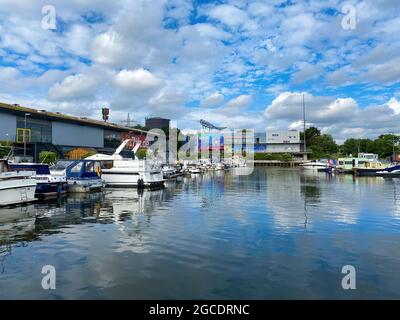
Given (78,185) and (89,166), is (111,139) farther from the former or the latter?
(78,185)

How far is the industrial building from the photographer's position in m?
59.5

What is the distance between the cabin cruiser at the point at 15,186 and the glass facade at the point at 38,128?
42.3 metres

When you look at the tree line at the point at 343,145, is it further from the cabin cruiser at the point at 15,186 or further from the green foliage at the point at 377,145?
the cabin cruiser at the point at 15,186

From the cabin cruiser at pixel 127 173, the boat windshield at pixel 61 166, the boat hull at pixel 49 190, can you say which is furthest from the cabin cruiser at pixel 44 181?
the cabin cruiser at pixel 127 173

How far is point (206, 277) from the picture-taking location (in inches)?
410

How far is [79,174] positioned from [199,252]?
81.4ft

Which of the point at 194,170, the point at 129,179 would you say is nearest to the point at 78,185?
the point at 129,179

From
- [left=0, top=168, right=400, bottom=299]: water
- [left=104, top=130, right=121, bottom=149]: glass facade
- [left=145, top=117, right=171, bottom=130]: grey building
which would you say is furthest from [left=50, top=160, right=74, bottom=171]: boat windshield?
[left=145, top=117, right=171, bottom=130]: grey building

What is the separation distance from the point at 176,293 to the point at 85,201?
21032 mm

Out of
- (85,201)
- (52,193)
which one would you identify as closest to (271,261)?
(85,201)

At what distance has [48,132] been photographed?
69.1 meters

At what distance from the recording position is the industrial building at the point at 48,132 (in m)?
59.5

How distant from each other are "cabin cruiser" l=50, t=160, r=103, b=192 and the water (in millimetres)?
10452
